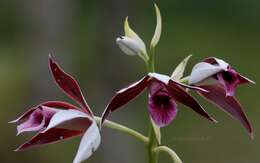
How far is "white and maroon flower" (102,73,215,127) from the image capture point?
87 cm

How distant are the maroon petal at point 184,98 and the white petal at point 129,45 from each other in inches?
5.0

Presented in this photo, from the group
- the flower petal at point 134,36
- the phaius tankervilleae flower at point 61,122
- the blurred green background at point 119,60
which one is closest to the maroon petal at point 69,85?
the phaius tankervilleae flower at point 61,122

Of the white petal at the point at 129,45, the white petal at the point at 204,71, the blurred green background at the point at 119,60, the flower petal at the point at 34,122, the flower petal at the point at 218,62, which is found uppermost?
the white petal at the point at 129,45

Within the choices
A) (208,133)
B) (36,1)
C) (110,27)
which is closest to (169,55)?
(208,133)

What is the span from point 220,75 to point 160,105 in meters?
0.09

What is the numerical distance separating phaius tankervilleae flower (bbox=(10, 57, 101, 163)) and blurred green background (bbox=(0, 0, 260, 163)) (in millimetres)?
2619

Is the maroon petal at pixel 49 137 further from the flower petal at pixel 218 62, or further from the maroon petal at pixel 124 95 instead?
the flower petal at pixel 218 62

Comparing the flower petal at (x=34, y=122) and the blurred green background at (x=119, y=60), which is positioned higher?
the flower petal at (x=34, y=122)

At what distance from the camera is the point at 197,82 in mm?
907

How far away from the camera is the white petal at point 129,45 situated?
0.99 metres

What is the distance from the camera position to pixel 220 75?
888mm

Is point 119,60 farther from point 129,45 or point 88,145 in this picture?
point 88,145

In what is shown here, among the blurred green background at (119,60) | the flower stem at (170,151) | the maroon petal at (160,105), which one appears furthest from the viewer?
the blurred green background at (119,60)

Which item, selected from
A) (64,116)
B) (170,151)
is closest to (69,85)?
(64,116)
